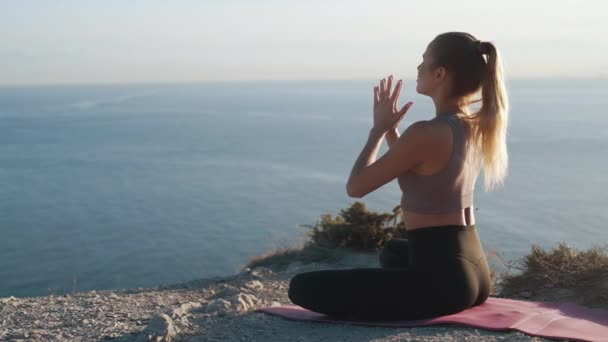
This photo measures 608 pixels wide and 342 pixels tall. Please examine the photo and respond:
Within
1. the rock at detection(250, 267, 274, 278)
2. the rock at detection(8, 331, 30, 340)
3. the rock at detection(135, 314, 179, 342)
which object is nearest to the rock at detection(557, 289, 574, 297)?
the rock at detection(135, 314, 179, 342)

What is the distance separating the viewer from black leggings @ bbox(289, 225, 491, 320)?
165 inches

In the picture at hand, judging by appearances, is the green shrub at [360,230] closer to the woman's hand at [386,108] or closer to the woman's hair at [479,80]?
the woman's hand at [386,108]

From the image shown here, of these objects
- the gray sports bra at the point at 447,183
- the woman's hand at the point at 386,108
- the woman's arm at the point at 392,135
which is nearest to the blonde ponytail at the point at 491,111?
the gray sports bra at the point at 447,183

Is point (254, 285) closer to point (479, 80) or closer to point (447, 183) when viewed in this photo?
point (447, 183)

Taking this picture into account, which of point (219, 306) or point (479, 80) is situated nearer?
point (479, 80)

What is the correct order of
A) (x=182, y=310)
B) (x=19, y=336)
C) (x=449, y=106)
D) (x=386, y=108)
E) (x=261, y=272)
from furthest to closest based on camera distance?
(x=261, y=272)
(x=182, y=310)
(x=19, y=336)
(x=386, y=108)
(x=449, y=106)

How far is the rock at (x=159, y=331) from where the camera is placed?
4.64 meters

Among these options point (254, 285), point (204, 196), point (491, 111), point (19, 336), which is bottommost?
point (204, 196)

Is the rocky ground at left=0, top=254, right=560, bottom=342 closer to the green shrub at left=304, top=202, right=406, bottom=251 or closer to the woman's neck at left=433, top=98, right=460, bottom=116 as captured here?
the woman's neck at left=433, top=98, right=460, bottom=116

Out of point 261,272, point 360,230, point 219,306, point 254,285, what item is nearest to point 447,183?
point 219,306

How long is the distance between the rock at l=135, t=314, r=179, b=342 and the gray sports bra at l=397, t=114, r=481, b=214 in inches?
75.6

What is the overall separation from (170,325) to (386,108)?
2204 millimetres

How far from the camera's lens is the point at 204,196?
2156 inches

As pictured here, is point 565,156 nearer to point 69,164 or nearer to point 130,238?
point 130,238
